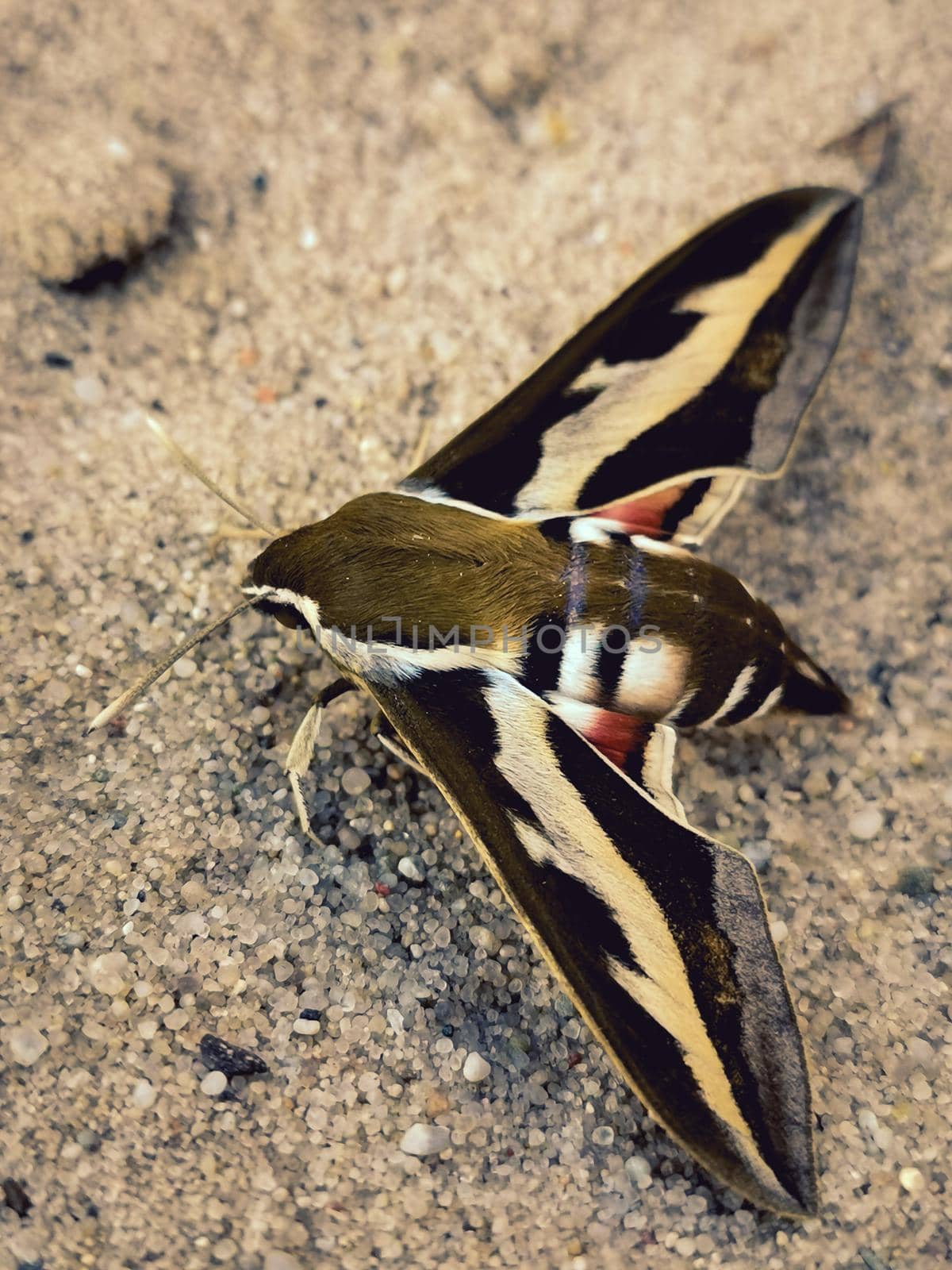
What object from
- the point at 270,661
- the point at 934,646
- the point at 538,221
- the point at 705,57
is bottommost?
the point at 270,661

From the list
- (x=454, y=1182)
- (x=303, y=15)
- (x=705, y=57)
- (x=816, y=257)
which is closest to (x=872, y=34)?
(x=705, y=57)

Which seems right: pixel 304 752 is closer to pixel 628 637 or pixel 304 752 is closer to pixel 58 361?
pixel 628 637

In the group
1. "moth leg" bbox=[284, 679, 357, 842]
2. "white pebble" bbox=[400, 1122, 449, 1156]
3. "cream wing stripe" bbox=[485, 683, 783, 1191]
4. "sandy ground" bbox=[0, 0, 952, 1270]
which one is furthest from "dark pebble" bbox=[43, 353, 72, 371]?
"white pebble" bbox=[400, 1122, 449, 1156]

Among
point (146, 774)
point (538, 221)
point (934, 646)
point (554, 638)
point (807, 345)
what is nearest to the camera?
point (554, 638)

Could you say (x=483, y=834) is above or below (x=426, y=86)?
below

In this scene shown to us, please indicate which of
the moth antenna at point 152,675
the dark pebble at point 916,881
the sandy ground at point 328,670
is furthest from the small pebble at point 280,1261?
the dark pebble at point 916,881

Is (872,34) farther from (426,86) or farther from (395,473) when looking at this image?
(395,473)

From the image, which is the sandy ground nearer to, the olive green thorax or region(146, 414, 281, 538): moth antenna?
region(146, 414, 281, 538): moth antenna

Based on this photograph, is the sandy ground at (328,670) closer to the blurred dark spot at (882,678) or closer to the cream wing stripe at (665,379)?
the blurred dark spot at (882,678)
